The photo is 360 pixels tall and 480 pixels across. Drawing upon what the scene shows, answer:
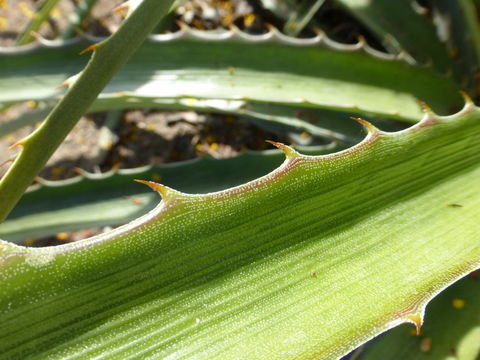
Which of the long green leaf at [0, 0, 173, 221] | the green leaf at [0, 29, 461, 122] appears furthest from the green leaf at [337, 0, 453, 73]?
the long green leaf at [0, 0, 173, 221]

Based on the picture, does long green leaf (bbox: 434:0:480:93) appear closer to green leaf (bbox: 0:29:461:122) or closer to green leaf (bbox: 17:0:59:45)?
green leaf (bbox: 0:29:461:122)

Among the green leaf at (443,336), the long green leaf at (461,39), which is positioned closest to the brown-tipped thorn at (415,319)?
the green leaf at (443,336)

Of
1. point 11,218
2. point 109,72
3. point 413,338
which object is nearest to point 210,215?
point 109,72

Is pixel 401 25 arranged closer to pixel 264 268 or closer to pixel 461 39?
pixel 461 39

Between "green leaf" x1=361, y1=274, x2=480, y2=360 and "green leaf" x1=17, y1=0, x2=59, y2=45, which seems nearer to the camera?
"green leaf" x1=361, y1=274, x2=480, y2=360

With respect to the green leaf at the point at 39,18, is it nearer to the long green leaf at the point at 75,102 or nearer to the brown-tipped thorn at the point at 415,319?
the long green leaf at the point at 75,102

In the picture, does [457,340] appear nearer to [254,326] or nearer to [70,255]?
[254,326]

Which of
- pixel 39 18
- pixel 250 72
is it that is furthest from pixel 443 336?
pixel 39 18
